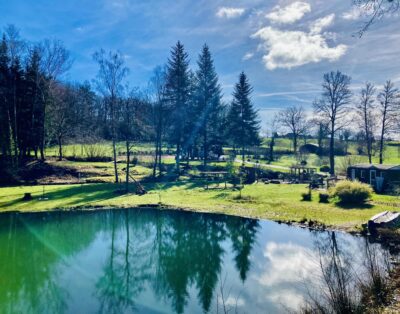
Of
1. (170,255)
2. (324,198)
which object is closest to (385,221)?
(324,198)

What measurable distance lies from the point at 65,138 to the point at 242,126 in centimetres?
2626

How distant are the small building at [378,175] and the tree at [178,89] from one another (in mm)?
20814

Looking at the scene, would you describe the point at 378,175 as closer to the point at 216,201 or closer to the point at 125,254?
the point at 216,201

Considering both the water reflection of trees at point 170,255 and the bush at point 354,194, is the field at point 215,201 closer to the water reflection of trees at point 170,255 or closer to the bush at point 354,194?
the bush at point 354,194

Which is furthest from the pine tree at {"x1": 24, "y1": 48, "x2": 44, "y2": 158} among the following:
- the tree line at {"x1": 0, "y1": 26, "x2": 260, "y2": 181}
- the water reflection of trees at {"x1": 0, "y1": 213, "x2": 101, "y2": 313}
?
the water reflection of trees at {"x1": 0, "y1": 213, "x2": 101, "y2": 313}

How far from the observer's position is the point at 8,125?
3231 cm

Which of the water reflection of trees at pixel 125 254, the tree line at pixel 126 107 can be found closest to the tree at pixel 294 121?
the tree line at pixel 126 107

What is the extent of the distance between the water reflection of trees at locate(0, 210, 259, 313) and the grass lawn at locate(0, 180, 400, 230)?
1765mm

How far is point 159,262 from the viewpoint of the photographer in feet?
44.8

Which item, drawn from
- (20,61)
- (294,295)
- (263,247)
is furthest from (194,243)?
(20,61)

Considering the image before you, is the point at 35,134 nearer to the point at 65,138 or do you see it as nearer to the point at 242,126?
the point at 65,138

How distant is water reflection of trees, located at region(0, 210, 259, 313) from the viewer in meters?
10.0

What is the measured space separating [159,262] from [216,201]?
37.0ft

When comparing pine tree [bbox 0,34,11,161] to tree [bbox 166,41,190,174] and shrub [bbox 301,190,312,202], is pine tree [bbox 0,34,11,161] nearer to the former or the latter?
tree [bbox 166,41,190,174]
